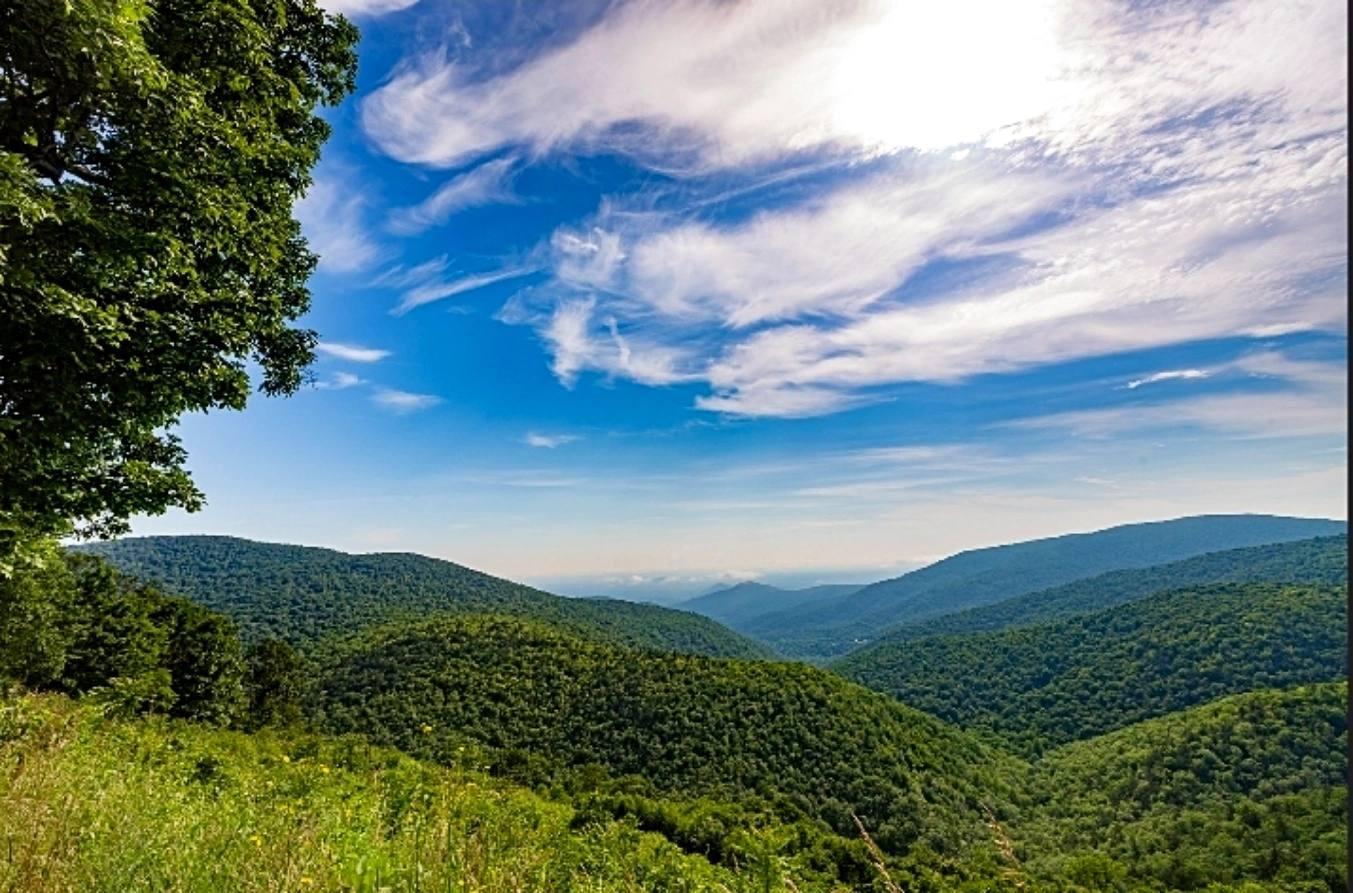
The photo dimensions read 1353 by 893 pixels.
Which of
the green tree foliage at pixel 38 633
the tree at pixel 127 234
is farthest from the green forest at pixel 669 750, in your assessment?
the tree at pixel 127 234

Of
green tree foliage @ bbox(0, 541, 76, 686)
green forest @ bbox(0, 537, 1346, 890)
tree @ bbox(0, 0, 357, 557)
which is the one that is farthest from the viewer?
green tree foliage @ bbox(0, 541, 76, 686)

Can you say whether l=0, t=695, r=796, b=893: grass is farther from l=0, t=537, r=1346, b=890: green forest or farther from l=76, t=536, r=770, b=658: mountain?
l=76, t=536, r=770, b=658: mountain

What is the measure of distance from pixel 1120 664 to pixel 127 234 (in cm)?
13548

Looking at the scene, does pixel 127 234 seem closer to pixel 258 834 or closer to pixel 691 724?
pixel 258 834

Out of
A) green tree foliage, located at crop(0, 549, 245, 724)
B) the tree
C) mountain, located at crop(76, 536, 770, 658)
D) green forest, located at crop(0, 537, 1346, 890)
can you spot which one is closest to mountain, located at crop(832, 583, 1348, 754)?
green forest, located at crop(0, 537, 1346, 890)

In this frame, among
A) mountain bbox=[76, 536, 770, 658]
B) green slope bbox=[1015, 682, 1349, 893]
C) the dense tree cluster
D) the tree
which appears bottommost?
green slope bbox=[1015, 682, 1349, 893]

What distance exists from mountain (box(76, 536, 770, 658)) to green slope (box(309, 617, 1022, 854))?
99.2ft

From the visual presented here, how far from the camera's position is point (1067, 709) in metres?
103

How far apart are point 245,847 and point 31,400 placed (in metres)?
5.04

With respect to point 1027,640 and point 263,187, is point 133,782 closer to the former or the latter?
point 263,187

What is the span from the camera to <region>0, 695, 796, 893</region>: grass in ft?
10.2

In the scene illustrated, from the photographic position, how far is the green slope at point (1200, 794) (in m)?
45.8

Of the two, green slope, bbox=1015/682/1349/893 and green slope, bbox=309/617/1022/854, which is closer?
green slope, bbox=1015/682/1349/893

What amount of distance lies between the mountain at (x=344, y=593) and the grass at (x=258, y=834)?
342 feet
